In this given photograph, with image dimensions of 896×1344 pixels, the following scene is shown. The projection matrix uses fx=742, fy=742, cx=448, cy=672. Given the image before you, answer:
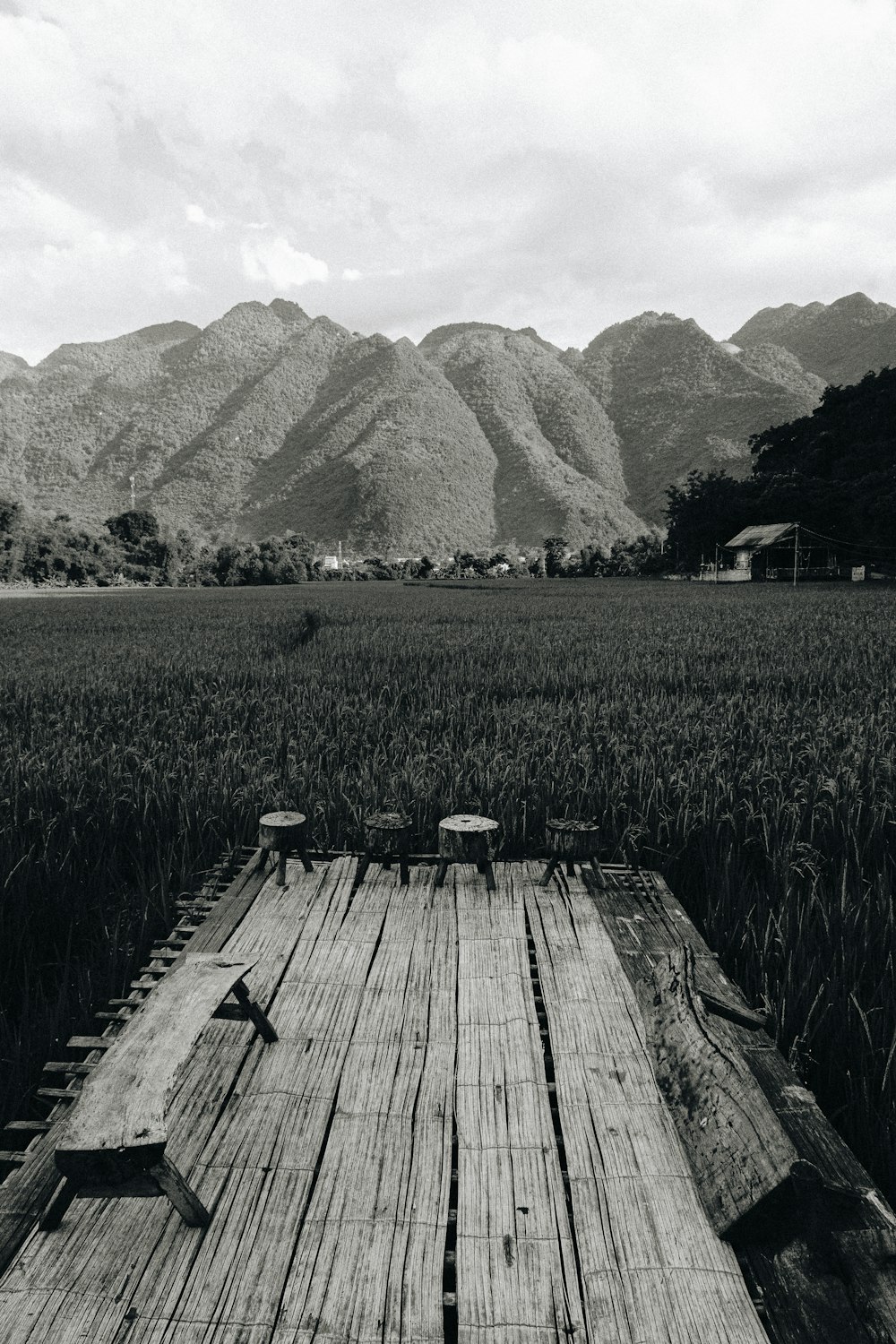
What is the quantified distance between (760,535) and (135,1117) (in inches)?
1875

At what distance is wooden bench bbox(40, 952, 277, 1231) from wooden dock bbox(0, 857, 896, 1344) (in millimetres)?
93

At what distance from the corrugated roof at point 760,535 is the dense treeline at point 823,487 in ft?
1.79

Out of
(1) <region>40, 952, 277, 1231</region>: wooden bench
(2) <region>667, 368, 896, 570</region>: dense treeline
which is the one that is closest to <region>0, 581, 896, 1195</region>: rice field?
(1) <region>40, 952, 277, 1231</region>: wooden bench

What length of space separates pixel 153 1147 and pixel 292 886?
1.71 m

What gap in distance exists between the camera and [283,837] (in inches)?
118

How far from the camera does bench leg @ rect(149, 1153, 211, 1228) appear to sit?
1262 millimetres

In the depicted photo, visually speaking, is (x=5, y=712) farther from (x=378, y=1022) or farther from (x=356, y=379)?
(x=356, y=379)

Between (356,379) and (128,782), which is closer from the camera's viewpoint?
(128,782)

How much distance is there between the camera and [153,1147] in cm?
126

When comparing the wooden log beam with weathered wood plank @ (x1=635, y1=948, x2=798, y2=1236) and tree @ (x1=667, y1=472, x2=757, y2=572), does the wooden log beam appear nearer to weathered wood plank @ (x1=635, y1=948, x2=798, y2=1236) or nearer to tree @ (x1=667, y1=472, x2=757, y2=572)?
weathered wood plank @ (x1=635, y1=948, x2=798, y2=1236)

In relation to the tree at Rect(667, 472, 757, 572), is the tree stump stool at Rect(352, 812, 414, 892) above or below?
below

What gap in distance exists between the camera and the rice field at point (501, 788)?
2.38 m

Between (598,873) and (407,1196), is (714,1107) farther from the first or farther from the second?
(598,873)

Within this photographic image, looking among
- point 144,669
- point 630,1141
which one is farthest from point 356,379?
point 630,1141
